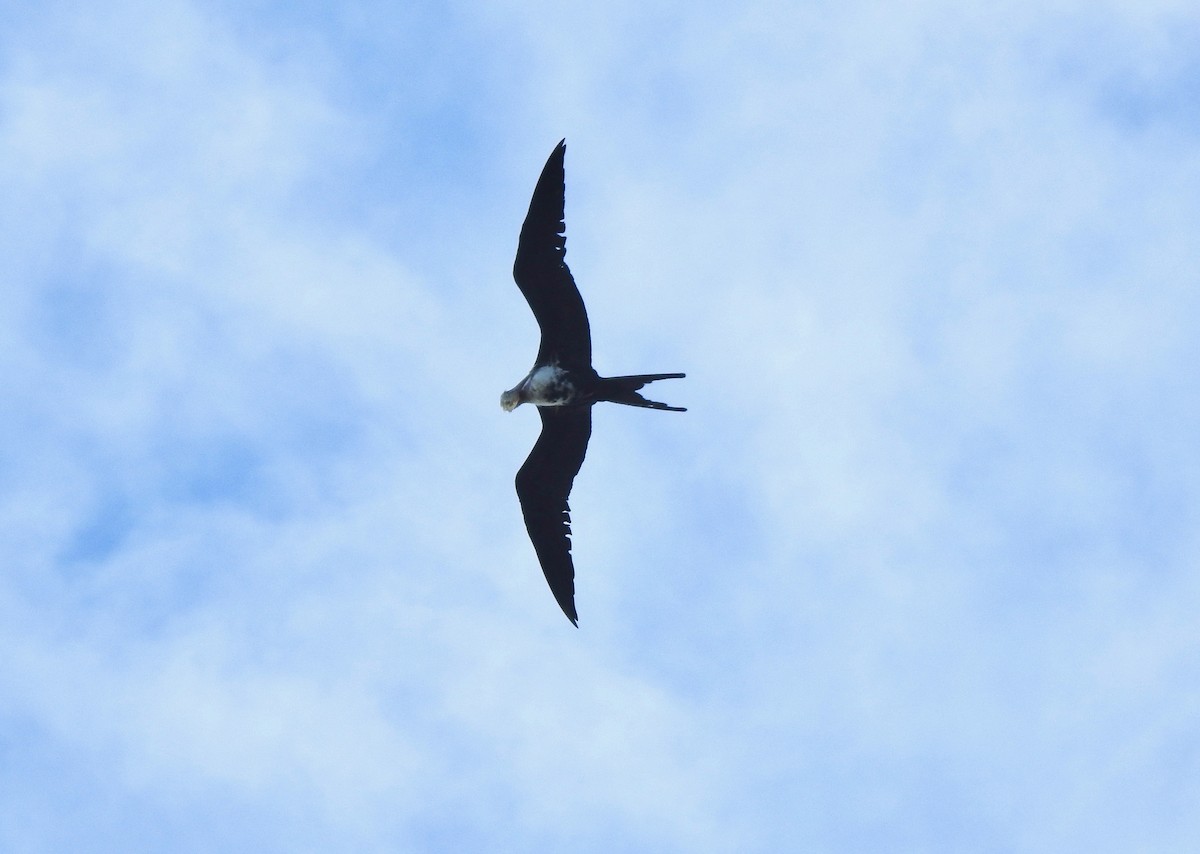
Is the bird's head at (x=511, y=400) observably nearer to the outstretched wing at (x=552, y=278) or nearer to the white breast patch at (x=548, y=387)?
the white breast patch at (x=548, y=387)

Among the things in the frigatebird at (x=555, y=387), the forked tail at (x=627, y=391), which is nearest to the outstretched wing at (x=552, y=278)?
the frigatebird at (x=555, y=387)

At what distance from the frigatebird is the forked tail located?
12 millimetres

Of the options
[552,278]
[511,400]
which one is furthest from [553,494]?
[552,278]

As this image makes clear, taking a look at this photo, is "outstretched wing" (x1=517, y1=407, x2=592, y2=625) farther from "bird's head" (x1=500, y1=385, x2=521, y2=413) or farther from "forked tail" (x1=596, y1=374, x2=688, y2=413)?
"forked tail" (x1=596, y1=374, x2=688, y2=413)

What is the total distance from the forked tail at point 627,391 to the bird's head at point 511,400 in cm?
122

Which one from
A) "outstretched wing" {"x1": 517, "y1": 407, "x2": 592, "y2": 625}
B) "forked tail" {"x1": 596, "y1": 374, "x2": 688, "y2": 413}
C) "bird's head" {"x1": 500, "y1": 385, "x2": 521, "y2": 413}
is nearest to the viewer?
"forked tail" {"x1": 596, "y1": 374, "x2": 688, "y2": 413}

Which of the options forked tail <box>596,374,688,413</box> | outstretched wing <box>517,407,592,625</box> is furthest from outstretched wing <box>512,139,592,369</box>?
outstretched wing <box>517,407,592,625</box>

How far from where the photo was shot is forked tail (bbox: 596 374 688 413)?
62.6 feet

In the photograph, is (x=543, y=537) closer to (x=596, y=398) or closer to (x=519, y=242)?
(x=596, y=398)

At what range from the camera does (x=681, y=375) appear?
18.6 metres

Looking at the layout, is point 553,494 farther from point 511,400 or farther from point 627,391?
point 627,391

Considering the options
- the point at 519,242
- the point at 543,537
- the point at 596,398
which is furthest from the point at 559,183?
the point at 543,537

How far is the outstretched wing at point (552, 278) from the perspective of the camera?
19234 mm

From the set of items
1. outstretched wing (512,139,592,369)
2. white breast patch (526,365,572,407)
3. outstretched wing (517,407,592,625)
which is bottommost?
outstretched wing (517,407,592,625)
